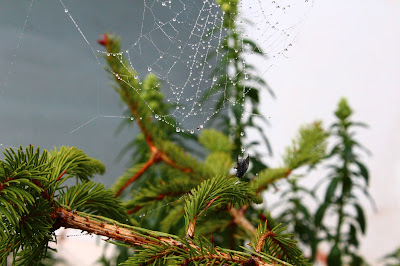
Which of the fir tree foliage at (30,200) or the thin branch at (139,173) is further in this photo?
the thin branch at (139,173)

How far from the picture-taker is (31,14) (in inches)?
12.3

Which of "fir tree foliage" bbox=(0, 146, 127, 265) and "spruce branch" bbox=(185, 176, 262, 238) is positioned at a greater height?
"spruce branch" bbox=(185, 176, 262, 238)

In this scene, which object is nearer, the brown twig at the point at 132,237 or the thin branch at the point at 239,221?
the brown twig at the point at 132,237

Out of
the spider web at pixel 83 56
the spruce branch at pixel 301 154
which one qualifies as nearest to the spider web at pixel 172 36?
the spider web at pixel 83 56

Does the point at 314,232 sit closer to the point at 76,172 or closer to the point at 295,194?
the point at 295,194

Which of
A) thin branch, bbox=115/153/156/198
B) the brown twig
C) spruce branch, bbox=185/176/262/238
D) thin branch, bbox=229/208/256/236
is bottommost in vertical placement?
the brown twig

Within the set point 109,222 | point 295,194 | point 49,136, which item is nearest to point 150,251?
point 109,222

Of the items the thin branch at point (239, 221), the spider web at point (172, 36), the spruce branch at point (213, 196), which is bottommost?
the spruce branch at point (213, 196)

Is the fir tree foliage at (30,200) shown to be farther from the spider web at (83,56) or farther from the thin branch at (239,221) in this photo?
the thin branch at (239,221)

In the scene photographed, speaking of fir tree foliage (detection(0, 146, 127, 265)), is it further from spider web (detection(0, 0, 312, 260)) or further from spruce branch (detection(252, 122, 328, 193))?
spruce branch (detection(252, 122, 328, 193))

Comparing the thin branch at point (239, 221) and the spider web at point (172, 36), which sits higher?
the spider web at point (172, 36)

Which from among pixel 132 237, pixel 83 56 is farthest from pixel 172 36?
pixel 132 237

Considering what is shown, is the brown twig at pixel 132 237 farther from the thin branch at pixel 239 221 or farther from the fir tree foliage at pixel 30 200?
the thin branch at pixel 239 221

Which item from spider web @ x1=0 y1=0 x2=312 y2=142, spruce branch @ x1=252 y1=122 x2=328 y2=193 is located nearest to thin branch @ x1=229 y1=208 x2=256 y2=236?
spruce branch @ x1=252 y1=122 x2=328 y2=193
